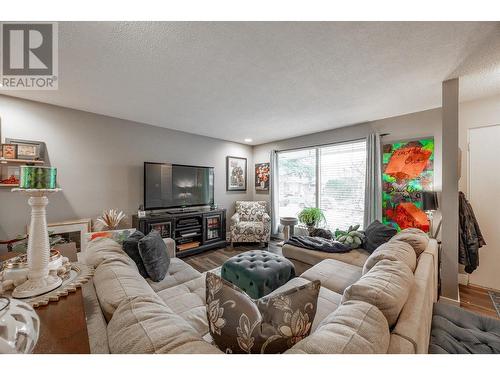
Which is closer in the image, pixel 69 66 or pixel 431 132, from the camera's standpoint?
pixel 69 66

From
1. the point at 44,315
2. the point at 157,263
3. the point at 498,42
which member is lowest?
the point at 157,263

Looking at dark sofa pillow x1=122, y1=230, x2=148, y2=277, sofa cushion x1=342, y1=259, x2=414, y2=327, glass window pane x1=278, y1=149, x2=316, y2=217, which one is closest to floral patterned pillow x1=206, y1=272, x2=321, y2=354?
sofa cushion x1=342, y1=259, x2=414, y2=327

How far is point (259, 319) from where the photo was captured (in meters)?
0.77

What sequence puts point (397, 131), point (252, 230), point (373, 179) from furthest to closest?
point (252, 230)
point (373, 179)
point (397, 131)

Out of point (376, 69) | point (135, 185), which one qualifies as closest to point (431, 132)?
point (376, 69)

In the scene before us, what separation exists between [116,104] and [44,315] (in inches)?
107

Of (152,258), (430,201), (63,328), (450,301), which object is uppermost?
(430,201)

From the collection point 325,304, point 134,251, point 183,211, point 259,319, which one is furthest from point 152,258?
point 183,211

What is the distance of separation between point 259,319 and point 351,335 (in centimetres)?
32

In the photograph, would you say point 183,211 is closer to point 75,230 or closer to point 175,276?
point 75,230

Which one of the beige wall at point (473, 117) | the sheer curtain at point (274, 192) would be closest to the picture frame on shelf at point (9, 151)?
the sheer curtain at point (274, 192)

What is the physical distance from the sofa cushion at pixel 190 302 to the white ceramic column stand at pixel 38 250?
2.39ft

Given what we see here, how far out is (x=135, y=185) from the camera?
3510mm
